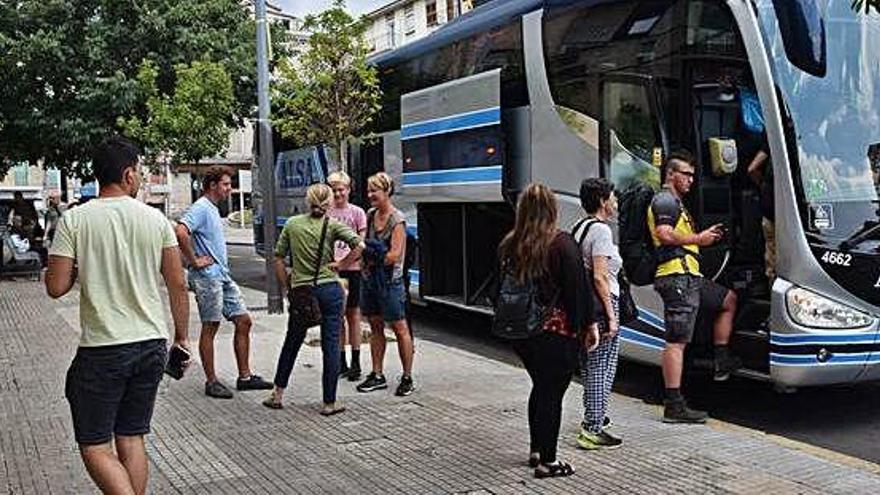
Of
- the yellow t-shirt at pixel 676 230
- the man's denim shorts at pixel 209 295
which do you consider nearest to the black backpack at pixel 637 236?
the yellow t-shirt at pixel 676 230

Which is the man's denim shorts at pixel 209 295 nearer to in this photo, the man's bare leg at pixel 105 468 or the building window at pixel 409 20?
the man's bare leg at pixel 105 468

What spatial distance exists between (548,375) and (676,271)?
5.39ft

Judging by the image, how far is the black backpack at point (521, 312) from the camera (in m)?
5.02

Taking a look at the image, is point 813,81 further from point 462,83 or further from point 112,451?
point 112,451

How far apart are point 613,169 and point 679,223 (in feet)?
4.74

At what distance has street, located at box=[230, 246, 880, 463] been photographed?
6.22 meters

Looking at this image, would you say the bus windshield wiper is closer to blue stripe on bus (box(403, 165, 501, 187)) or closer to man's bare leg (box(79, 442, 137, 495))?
blue stripe on bus (box(403, 165, 501, 187))

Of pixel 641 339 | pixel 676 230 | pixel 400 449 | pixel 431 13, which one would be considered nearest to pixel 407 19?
pixel 431 13

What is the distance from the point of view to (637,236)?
271 inches

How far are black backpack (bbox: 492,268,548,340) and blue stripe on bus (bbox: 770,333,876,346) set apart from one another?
2.01m

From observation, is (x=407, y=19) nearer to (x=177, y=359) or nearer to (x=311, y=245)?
(x=311, y=245)

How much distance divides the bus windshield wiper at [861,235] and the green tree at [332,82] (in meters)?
5.82

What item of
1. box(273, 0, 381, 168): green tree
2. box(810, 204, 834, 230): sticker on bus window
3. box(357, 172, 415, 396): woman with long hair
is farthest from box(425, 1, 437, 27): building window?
box(810, 204, 834, 230): sticker on bus window

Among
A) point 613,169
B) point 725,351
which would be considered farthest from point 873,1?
point 613,169
